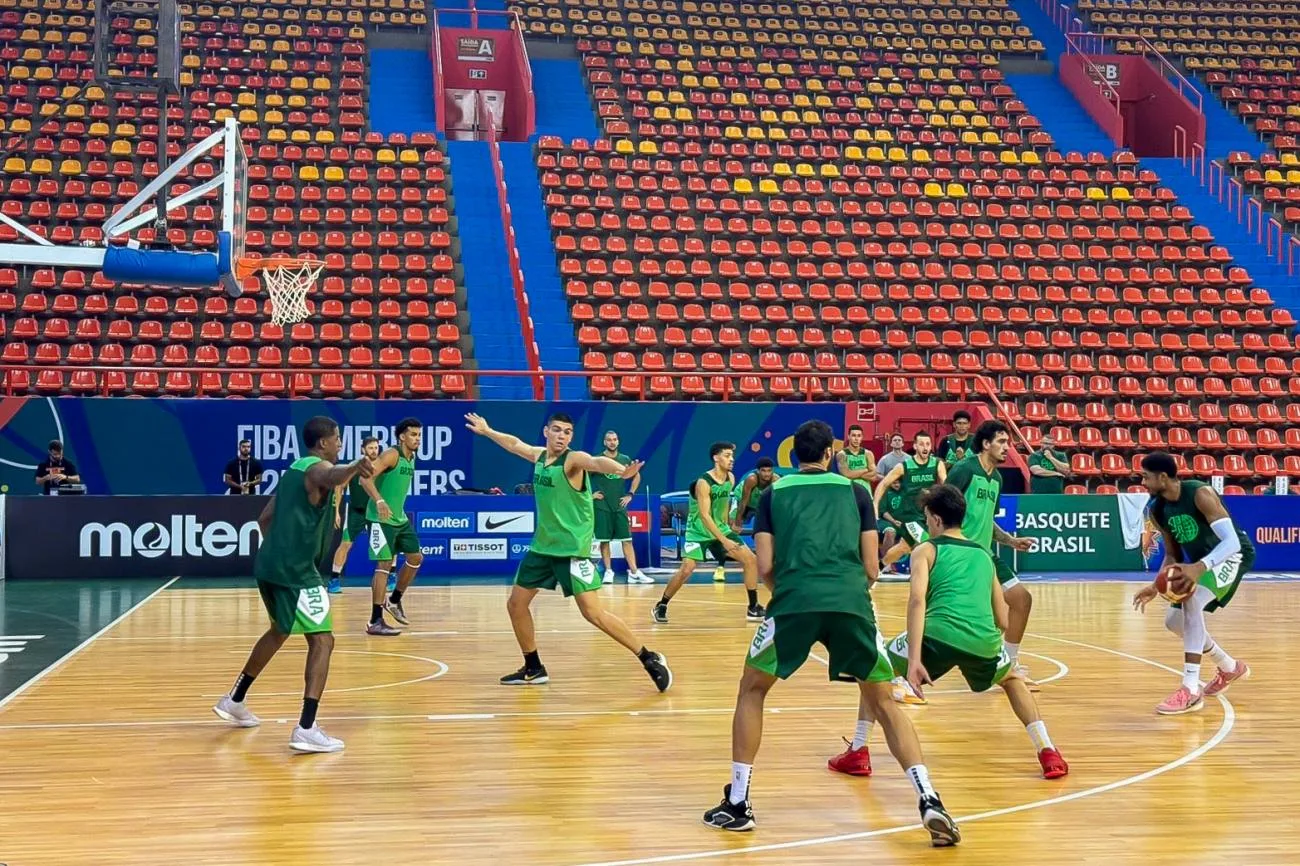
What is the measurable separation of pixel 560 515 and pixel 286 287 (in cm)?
1289

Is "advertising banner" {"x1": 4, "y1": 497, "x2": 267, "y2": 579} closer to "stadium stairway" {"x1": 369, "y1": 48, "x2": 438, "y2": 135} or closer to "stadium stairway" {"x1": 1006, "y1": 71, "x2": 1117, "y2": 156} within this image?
"stadium stairway" {"x1": 369, "y1": 48, "x2": 438, "y2": 135}

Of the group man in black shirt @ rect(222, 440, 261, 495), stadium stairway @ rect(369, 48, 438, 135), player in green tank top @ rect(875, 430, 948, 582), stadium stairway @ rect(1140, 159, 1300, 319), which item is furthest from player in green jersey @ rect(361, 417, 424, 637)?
stadium stairway @ rect(1140, 159, 1300, 319)

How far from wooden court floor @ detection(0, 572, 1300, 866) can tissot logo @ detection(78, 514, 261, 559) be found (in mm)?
6388

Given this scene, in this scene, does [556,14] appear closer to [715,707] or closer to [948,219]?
[948,219]

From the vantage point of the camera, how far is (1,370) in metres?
22.3

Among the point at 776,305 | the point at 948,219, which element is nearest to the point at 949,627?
the point at 776,305

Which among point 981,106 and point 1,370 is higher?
point 981,106

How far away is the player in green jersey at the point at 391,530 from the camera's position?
43.9 feet

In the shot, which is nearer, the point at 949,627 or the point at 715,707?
the point at 949,627

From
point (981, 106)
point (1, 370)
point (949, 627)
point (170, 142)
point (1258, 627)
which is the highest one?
point (981, 106)

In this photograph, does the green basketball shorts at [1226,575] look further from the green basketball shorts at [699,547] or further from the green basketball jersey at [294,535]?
the green basketball shorts at [699,547]

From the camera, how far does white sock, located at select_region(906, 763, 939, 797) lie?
638 centimetres

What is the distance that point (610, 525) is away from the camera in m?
18.0

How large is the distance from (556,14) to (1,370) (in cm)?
1887
